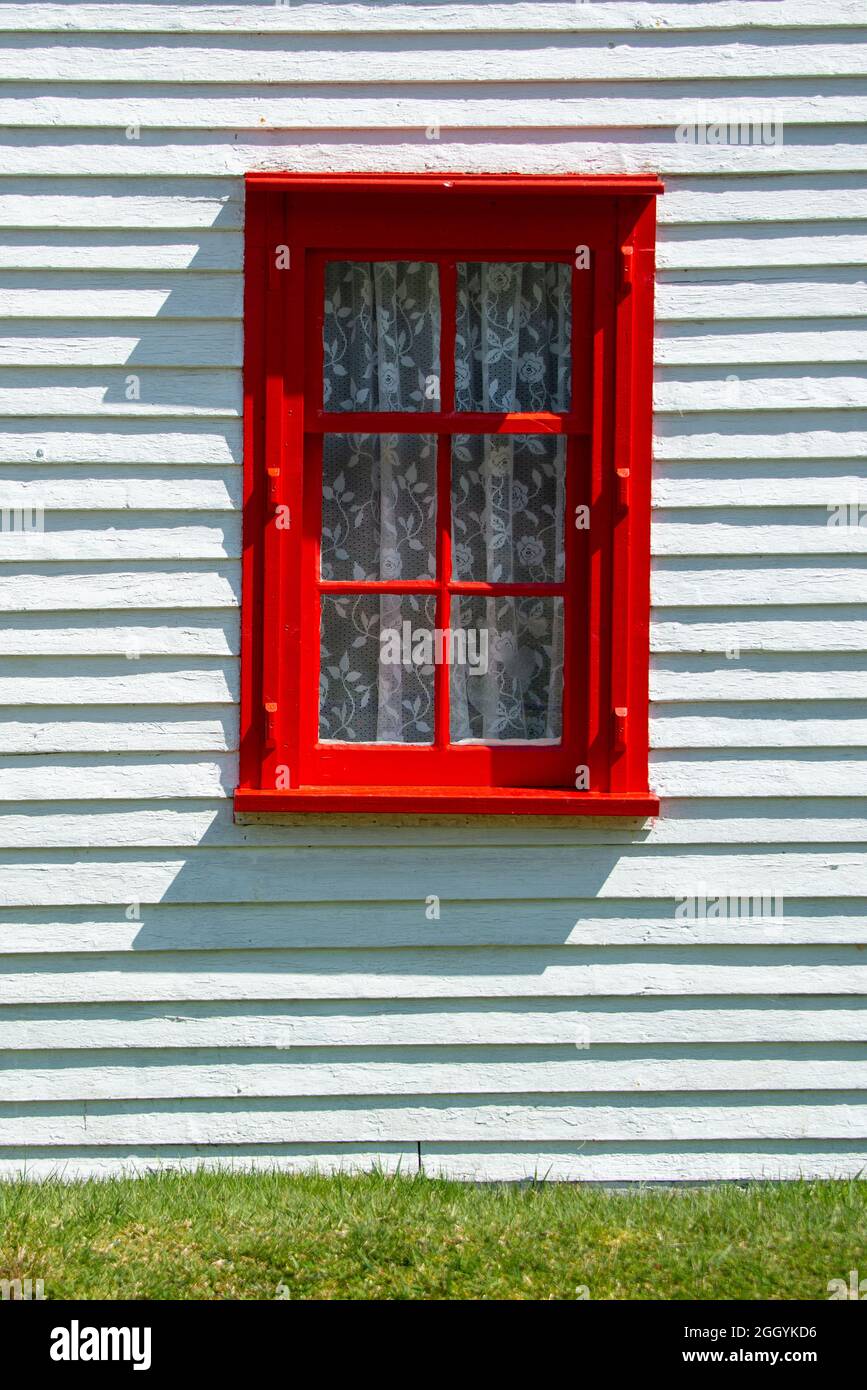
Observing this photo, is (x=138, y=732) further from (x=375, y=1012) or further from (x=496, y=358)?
(x=496, y=358)

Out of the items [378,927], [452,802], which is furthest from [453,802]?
[378,927]

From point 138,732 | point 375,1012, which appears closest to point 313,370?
point 138,732

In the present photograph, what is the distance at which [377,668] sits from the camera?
4.59 meters

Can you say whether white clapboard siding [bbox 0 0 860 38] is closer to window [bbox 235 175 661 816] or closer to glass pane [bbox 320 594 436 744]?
window [bbox 235 175 661 816]

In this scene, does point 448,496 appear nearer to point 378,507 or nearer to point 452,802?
point 378,507

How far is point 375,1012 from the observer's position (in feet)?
14.7

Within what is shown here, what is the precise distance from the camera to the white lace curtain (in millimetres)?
4570

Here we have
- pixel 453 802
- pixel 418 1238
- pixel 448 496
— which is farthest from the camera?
pixel 448 496

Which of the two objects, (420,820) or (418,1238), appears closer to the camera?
(418,1238)

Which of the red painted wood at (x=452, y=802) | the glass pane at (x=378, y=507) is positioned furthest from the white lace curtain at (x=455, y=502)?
the red painted wood at (x=452, y=802)

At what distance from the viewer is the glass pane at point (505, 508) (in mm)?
4586

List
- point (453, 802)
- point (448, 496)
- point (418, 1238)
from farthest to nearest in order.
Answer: point (448, 496) < point (453, 802) < point (418, 1238)

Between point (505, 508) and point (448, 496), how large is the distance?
192 millimetres

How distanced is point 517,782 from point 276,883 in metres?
0.84
